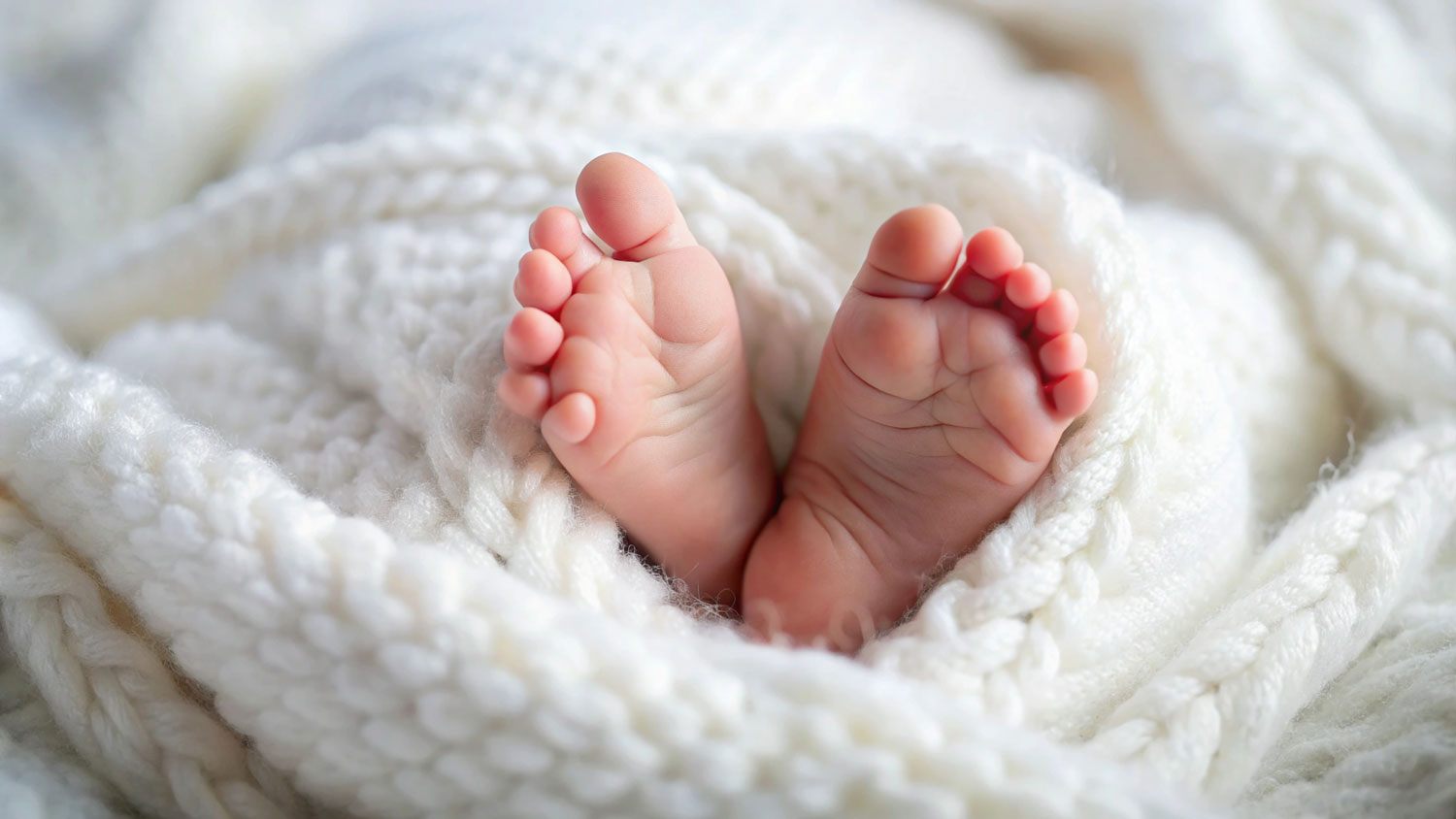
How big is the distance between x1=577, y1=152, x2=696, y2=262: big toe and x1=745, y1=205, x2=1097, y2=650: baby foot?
0.13 metres

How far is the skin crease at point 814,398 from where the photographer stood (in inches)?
22.3

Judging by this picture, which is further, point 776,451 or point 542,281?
point 776,451

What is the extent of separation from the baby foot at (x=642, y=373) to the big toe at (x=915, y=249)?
0.34ft

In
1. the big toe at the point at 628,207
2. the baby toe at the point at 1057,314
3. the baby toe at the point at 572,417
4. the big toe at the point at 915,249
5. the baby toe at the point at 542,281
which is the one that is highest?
the baby toe at the point at 1057,314

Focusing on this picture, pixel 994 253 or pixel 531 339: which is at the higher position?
pixel 994 253

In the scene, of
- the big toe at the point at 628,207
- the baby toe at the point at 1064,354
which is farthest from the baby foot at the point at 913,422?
the big toe at the point at 628,207

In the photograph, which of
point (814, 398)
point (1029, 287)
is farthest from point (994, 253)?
point (814, 398)

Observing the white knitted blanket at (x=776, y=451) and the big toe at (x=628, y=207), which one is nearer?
the white knitted blanket at (x=776, y=451)

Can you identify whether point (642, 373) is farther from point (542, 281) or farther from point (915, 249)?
point (915, 249)

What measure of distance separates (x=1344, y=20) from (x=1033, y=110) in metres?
0.37

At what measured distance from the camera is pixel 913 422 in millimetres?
617

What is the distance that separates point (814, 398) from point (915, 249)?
138 mm

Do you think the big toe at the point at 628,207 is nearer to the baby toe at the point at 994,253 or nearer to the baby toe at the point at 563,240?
the baby toe at the point at 563,240

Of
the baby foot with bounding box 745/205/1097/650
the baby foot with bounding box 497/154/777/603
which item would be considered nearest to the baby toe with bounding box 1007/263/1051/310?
the baby foot with bounding box 745/205/1097/650
